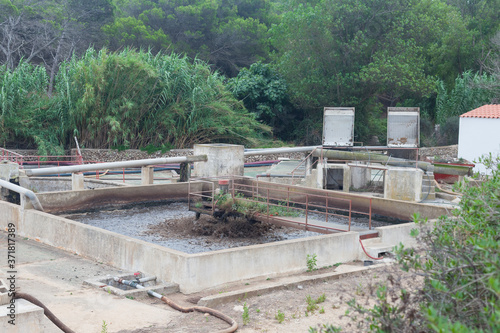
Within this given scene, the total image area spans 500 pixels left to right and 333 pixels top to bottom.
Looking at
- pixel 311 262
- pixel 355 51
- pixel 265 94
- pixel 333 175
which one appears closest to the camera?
pixel 311 262

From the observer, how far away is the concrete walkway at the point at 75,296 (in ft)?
26.9

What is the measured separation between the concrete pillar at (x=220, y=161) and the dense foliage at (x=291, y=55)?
12.0 meters

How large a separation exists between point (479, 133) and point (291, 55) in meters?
12.2

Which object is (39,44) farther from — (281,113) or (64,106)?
(281,113)

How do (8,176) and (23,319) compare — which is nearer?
(23,319)

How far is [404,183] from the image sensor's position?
61.2ft

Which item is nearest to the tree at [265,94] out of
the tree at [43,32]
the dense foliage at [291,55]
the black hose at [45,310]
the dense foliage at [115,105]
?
the dense foliage at [291,55]

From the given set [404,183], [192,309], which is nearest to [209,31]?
[404,183]

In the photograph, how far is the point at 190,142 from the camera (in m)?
32.0

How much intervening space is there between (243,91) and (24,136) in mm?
13691

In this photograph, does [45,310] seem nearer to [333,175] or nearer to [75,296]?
[75,296]

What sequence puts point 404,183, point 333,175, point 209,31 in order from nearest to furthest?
point 404,183 → point 333,175 → point 209,31

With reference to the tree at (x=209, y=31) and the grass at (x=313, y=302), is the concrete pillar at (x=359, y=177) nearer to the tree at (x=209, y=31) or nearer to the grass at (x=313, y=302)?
the grass at (x=313, y=302)

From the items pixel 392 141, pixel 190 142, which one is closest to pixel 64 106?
pixel 190 142
